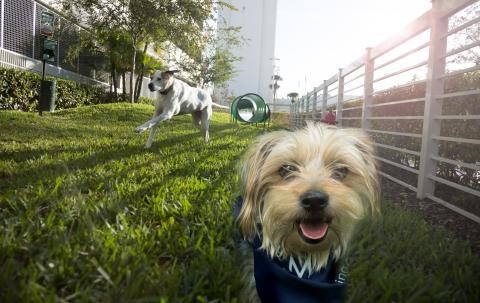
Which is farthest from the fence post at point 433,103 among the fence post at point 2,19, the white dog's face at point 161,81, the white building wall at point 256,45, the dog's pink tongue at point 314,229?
the white building wall at point 256,45

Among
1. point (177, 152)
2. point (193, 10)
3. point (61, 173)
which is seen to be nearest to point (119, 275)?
point (61, 173)

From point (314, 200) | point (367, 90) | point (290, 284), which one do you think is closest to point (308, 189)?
point (314, 200)

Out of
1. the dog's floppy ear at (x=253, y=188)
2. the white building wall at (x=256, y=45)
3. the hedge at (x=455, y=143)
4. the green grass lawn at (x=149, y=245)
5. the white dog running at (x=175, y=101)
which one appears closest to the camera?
the green grass lawn at (x=149, y=245)

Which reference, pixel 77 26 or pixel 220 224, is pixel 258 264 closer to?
pixel 220 224

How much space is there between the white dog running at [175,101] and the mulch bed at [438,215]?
13.6 ft

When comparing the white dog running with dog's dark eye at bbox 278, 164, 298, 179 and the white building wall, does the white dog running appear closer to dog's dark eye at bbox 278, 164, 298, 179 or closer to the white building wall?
dog's dark eye at bbox 278, 164, 298, 179

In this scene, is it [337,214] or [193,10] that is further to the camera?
[193,10]

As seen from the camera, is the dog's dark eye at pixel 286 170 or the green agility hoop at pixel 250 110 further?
the green agility hoop at pixel 250 110

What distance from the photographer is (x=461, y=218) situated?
394 cm

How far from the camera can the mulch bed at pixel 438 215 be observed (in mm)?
3482

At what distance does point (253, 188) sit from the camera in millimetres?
2207

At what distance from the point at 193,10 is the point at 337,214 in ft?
53.9

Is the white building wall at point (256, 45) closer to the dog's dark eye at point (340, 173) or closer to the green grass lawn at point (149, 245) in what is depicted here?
the green grass lawn at point (149, 245)

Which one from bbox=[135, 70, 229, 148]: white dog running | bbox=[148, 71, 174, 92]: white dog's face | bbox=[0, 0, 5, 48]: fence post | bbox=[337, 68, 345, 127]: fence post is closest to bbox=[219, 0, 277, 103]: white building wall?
bbox=[0, 0, 5, 48]: fence post
